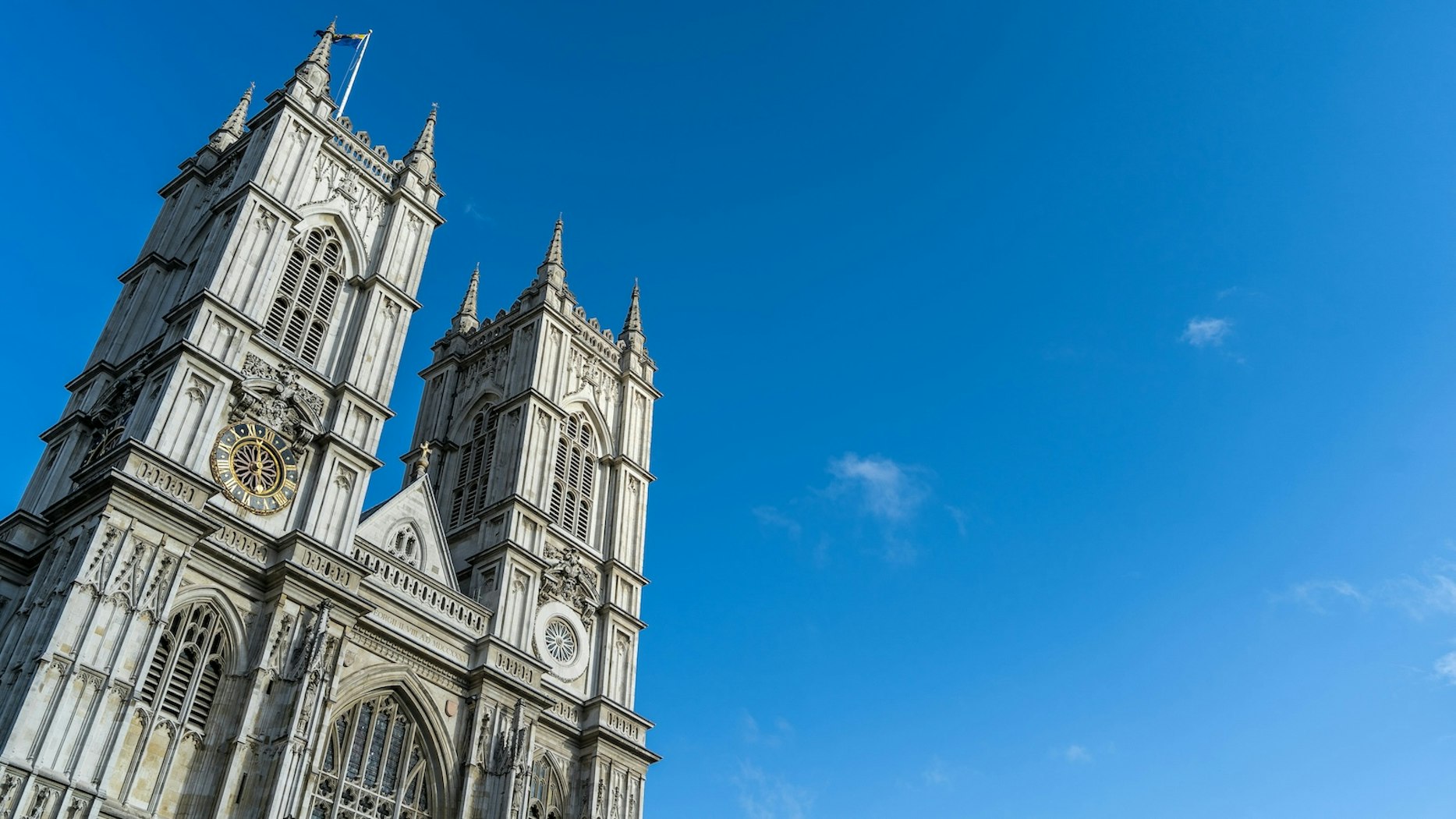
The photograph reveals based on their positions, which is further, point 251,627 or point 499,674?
point 499,674

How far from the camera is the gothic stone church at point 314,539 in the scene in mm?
27766

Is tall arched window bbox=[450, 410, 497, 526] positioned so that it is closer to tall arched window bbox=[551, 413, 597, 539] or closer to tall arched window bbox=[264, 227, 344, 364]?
tall arched window bbox=[551, 413, 597, 539]

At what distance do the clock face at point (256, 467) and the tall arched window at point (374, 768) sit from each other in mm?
6318

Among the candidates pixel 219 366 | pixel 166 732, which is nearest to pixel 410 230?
pixel 219 366

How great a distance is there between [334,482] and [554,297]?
51.1ft

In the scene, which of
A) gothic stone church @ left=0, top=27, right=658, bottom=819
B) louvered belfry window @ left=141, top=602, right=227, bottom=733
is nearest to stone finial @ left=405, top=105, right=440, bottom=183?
gothic stone church @ left=0, top=27, right=658, bottom=819

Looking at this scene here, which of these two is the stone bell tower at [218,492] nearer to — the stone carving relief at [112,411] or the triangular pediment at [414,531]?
the stone carving relief at [112,411]

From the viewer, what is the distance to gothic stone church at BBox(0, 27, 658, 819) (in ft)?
91.1

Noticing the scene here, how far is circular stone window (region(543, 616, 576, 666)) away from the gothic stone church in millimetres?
102

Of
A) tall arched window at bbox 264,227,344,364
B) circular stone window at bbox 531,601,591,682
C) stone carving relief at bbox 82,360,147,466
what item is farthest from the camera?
circular stone window at bbox 531,601,591,682

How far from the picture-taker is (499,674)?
3600cm

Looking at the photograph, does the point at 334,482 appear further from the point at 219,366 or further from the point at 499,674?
the point at 499,674

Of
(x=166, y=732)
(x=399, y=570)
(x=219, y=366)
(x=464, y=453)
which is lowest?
(x=166, y=732)

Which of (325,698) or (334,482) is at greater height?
(334,482)
